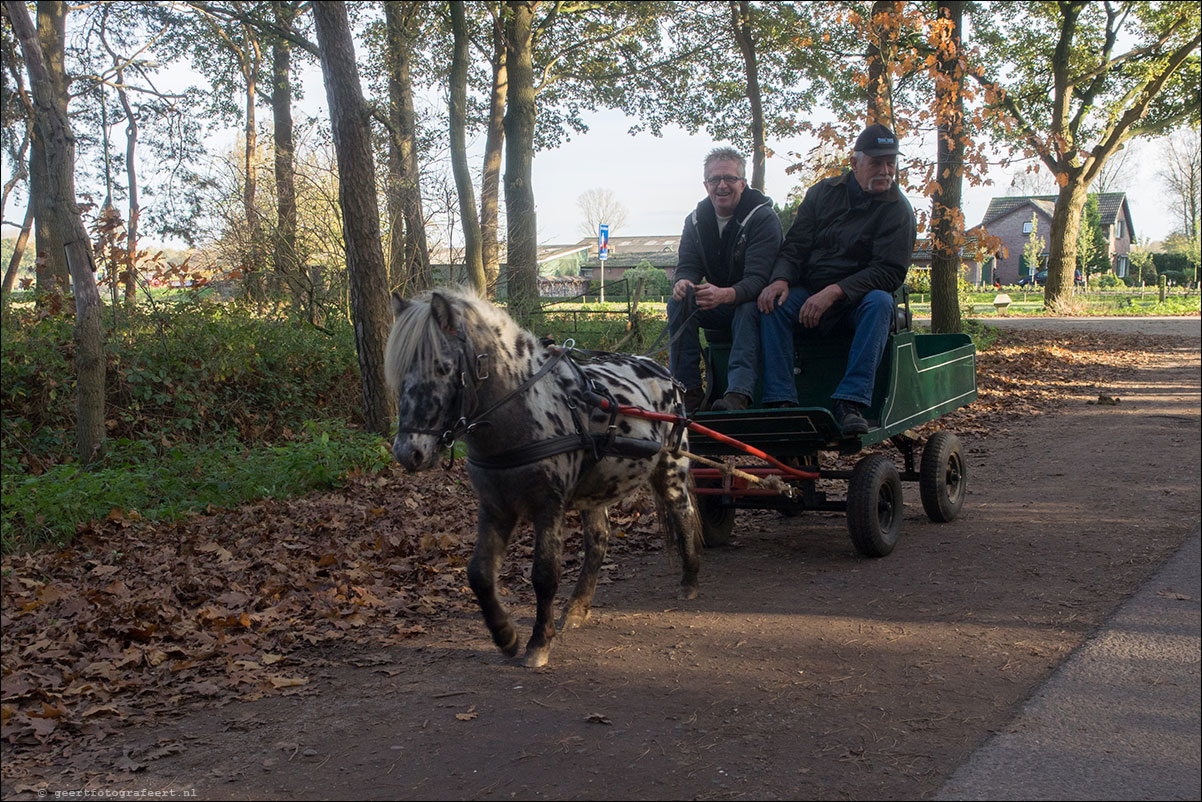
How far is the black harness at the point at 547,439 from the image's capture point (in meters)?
4.25

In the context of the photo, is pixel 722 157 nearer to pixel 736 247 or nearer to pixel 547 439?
pixel 736 247

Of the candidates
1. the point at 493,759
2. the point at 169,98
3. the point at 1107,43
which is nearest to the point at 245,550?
the point at 493,759

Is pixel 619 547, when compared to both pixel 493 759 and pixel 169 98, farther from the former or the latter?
pixel 169 98

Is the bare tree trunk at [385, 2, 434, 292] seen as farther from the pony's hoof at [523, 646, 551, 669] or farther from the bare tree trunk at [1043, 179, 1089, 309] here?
the bare tree trunk at [1043, 179, 1089, 309]

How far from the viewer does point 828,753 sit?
352 cm

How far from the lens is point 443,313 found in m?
4.20

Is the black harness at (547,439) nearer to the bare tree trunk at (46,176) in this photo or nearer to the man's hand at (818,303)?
the man's hand at (818,303)

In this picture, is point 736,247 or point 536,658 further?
point 736,247

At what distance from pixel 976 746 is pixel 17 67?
938 inches

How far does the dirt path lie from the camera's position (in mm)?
3396

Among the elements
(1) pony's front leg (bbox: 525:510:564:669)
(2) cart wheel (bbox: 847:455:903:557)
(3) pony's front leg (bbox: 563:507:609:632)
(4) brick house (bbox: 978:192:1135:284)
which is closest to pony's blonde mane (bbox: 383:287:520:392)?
(1) pony's front leg (bbox: 525:510:564:669)

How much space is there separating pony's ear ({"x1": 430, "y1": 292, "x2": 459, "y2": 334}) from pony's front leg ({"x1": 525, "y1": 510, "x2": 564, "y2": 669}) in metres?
1.02

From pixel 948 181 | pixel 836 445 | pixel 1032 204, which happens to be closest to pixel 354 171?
pixel 836 445

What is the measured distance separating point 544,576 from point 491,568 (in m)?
0.27
